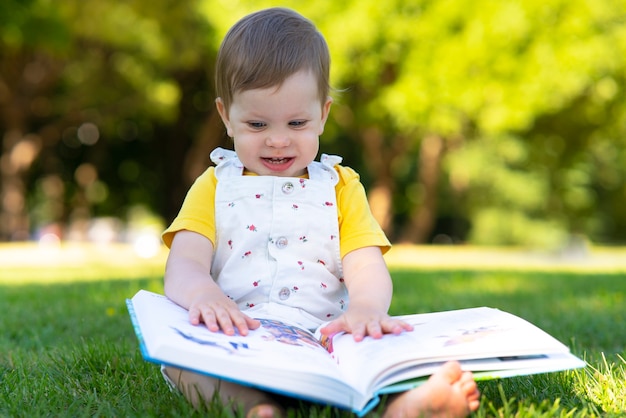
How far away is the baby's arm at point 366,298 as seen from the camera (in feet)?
6.36

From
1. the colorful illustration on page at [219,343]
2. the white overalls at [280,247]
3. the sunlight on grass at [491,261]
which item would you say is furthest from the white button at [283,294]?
the sunlight on grass at [491,261]

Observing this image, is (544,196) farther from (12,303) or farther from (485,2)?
(12,303)

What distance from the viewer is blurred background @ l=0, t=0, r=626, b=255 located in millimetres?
Answer: 13578

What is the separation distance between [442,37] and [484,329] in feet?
41.5

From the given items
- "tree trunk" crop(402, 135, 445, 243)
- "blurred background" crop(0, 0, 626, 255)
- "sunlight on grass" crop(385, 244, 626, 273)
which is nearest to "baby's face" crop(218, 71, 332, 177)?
"sunlight on grass" crop(385, 244, 626, 273)

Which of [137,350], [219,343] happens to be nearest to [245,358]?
[219,343]

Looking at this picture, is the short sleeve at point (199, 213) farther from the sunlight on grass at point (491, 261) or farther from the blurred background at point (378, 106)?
the blurred background at point (378, 106)

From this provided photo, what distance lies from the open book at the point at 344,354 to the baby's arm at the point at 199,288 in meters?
0.03

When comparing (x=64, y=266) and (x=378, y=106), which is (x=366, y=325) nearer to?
(x=64, y=266)

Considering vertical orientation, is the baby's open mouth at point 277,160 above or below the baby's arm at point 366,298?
above

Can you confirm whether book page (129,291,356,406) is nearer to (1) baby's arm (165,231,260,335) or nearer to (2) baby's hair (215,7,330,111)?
(1) baby's arm (165,231,260,335)

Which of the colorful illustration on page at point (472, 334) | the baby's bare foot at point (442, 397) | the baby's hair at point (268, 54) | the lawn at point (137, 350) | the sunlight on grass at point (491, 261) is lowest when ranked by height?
the sunlight on grass at point (491, 261)

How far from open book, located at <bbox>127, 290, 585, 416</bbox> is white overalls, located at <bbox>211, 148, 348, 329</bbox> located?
25 cm

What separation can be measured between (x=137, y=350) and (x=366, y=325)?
3.37 feet
